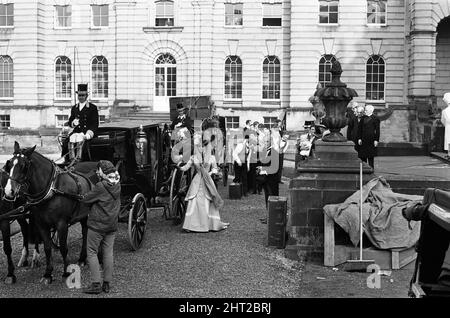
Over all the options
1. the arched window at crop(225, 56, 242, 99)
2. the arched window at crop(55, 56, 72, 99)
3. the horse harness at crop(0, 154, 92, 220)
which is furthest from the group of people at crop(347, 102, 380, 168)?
the arched window at crop(55, 56, 72, 99)

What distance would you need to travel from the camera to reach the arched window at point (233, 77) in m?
40.9

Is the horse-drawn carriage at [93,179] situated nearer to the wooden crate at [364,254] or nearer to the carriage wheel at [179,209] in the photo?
the carriage wheel at [179,209]

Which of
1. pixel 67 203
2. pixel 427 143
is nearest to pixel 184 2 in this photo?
pixel 427 143

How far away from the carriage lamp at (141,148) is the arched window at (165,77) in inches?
1084

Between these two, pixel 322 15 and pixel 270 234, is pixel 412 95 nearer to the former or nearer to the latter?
pixel 322 15

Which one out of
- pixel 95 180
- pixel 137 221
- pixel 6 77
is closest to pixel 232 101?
pixel 6 77

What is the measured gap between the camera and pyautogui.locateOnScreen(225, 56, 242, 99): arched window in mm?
40938

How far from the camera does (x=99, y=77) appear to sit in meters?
41.9

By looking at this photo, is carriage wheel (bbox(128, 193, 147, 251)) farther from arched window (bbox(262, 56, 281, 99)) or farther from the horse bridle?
arched window (bbox(262, 56, 281, 99))

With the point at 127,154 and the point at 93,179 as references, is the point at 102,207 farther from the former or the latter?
the point at 127,154

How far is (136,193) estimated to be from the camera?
13727 millimetres

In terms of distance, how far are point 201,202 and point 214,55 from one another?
27125 millimetres

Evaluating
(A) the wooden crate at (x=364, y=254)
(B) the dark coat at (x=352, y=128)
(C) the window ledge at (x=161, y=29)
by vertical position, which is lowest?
(A) the wooden crate at (x=364, y=254)

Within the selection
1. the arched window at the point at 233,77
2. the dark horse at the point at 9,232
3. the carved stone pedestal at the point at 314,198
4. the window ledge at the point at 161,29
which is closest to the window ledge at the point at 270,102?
the arched window at the point at 233,77
